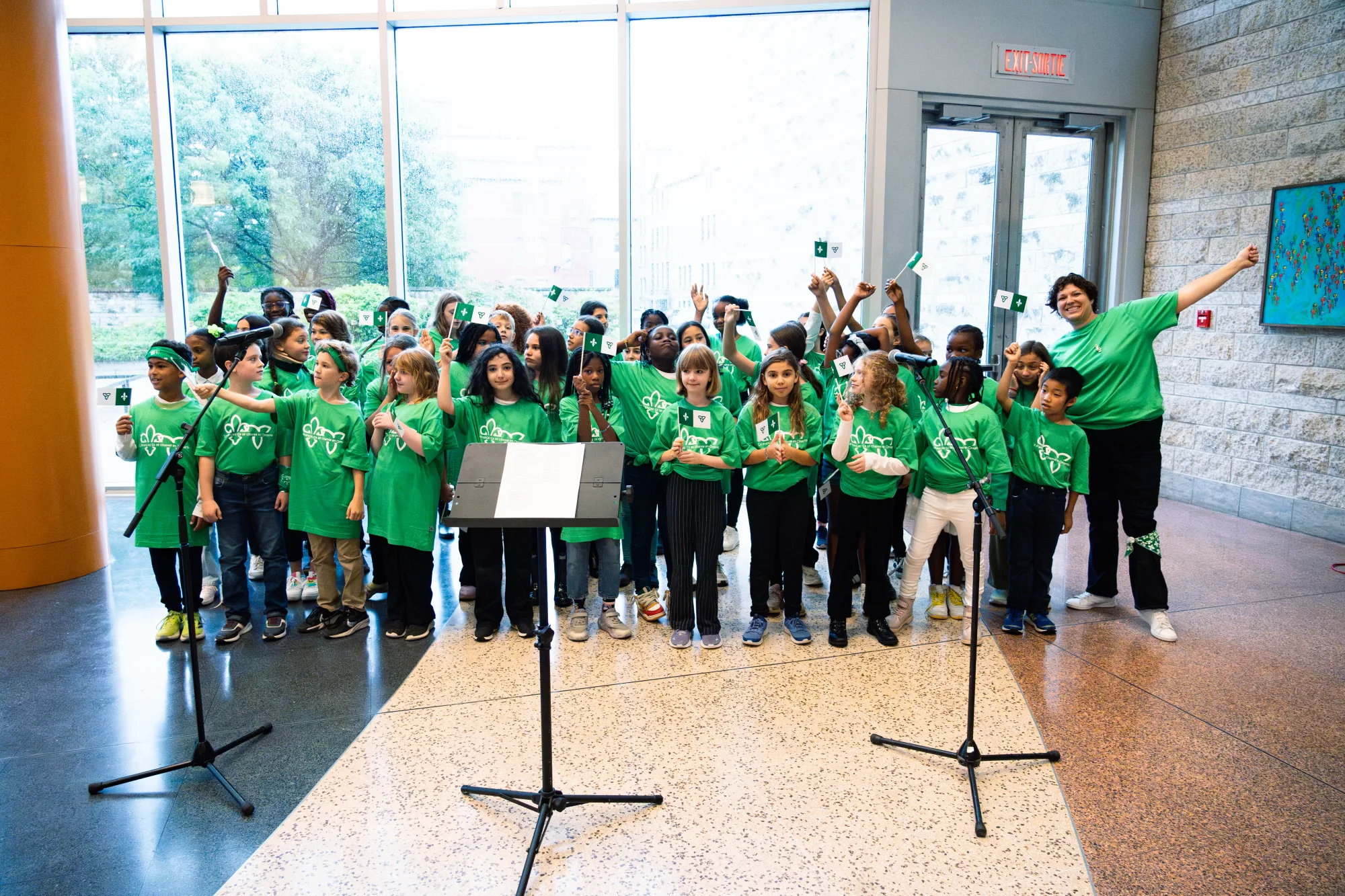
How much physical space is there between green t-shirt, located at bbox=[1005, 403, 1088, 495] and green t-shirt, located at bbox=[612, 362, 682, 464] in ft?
5.39

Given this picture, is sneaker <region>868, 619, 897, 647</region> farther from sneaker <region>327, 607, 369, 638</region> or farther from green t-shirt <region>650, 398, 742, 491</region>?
sneaker <region>327, 607, 369, 638</region>

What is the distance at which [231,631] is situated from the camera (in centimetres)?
402

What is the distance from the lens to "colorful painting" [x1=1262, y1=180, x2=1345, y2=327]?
5.54 metres

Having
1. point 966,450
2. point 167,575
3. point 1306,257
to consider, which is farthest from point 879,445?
point 1306,257

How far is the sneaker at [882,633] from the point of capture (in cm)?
393

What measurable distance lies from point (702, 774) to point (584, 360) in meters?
1.97

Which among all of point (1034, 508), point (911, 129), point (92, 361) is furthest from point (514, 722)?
point (911, 129)

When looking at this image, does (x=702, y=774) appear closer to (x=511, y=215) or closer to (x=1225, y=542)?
(x=1225, y=542)

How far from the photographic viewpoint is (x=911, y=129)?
6.67m

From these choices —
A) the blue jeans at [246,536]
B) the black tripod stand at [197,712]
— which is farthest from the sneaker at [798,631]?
the blue jeans at [246,536]

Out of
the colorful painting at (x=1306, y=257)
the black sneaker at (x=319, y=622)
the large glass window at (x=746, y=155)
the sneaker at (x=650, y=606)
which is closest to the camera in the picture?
the black sneaker at (x=319, y=622)

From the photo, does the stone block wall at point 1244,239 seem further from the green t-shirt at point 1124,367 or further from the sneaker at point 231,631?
the sneaker at point 231,631

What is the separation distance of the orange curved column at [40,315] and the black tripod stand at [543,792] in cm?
364

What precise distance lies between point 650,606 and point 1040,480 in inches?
76.7
